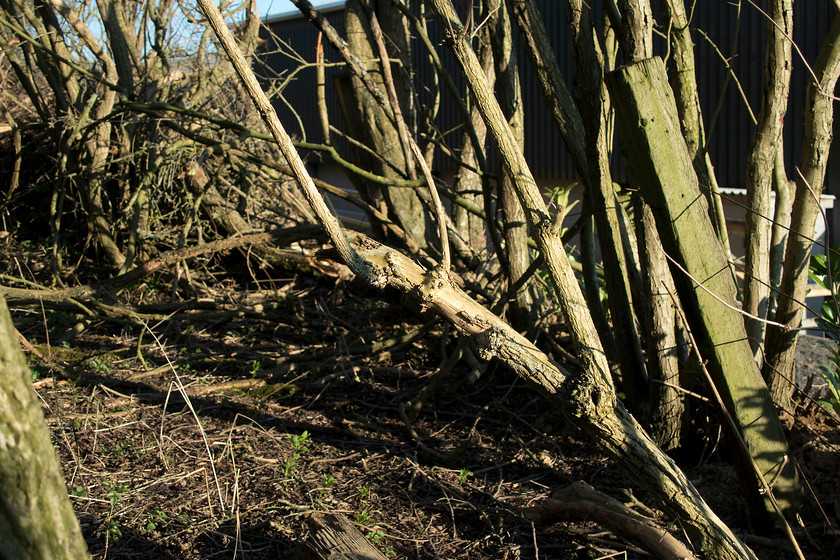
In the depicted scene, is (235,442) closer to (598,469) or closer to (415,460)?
(415,460)

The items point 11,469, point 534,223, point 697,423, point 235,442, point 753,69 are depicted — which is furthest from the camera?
point 753,69

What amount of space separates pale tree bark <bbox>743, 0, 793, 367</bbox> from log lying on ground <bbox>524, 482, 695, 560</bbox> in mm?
753

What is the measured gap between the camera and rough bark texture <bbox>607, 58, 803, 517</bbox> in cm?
209

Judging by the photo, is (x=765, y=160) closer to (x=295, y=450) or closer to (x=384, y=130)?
(x=295, y=450)

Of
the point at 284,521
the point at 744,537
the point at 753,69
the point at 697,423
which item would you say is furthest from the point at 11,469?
the point at 753,69

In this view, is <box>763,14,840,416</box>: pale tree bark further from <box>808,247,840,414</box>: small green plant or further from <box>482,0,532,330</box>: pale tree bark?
<box>482,0,532,330</box>: pale tree bark

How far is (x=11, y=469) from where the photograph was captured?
88 cm

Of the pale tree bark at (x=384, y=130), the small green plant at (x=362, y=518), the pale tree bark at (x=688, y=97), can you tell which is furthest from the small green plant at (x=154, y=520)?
the pale tree bark at (x=688, y=97)

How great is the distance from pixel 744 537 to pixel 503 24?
2.43 m

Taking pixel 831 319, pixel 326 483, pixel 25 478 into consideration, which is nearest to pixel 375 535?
pixel 326 483

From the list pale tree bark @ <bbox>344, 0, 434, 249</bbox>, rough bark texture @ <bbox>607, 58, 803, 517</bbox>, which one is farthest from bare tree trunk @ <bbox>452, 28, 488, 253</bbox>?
rough bark texture @ <bbox>607, 58, 803, 517</bbox>

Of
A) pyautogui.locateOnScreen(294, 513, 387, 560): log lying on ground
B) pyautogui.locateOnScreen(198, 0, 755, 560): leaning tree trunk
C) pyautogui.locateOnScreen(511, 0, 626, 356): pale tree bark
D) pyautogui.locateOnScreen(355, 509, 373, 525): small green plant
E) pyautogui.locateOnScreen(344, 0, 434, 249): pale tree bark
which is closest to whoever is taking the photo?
pyautogui.locateOnScreen(198, 0, 755, 560): leaning tree trunk

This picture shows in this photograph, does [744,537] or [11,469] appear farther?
[744,537]

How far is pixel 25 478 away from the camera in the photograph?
2.96 ft
